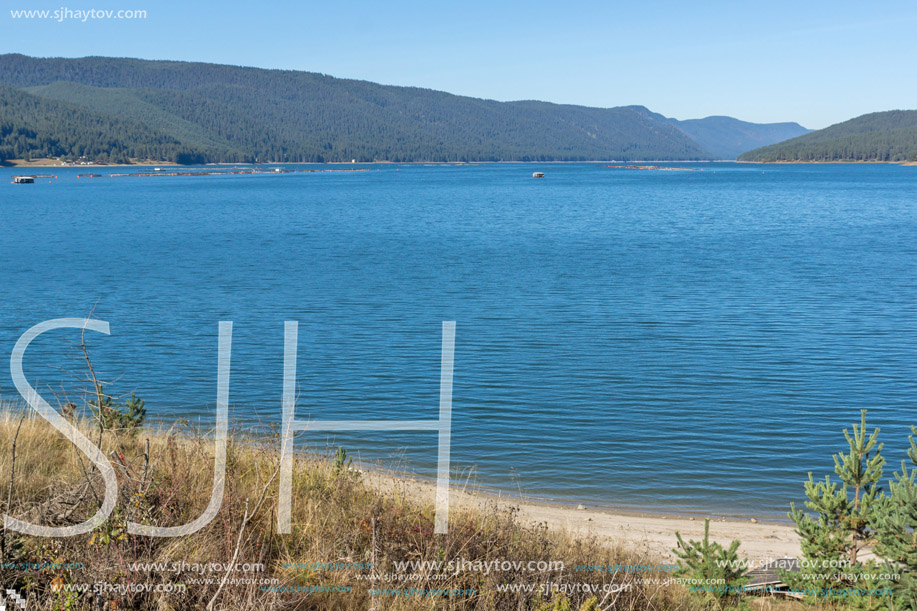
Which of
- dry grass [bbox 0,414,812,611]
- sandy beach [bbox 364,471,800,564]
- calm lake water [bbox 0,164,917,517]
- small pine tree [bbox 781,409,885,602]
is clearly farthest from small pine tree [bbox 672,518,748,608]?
calm lake water [bbox 0,164,917,517]

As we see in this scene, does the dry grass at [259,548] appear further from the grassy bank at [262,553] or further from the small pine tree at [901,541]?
the small pine tree at [901,541]

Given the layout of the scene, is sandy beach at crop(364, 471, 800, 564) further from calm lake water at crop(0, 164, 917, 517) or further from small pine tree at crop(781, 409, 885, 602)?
small pine tree at crop(781, 409, 885, 602)

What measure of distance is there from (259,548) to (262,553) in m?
0.17

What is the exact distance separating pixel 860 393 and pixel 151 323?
62.9ft

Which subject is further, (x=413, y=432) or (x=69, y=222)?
(x=69, y=222)

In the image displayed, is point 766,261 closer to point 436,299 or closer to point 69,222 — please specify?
point 436,299

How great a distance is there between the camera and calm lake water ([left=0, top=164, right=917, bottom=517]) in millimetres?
13250

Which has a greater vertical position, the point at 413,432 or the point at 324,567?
the point at 324,567

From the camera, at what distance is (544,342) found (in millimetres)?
21078

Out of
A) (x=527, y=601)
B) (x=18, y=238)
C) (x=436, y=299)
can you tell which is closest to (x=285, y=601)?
(x=527, y=601)

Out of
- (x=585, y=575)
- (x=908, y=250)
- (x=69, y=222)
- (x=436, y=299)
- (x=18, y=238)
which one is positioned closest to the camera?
(x=585, y=575)

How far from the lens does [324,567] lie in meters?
5.16

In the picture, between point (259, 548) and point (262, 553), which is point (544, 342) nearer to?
point (259, 548)

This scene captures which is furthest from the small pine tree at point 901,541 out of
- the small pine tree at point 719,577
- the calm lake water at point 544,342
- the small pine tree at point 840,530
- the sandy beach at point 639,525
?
the calm lake water at point 544,342
